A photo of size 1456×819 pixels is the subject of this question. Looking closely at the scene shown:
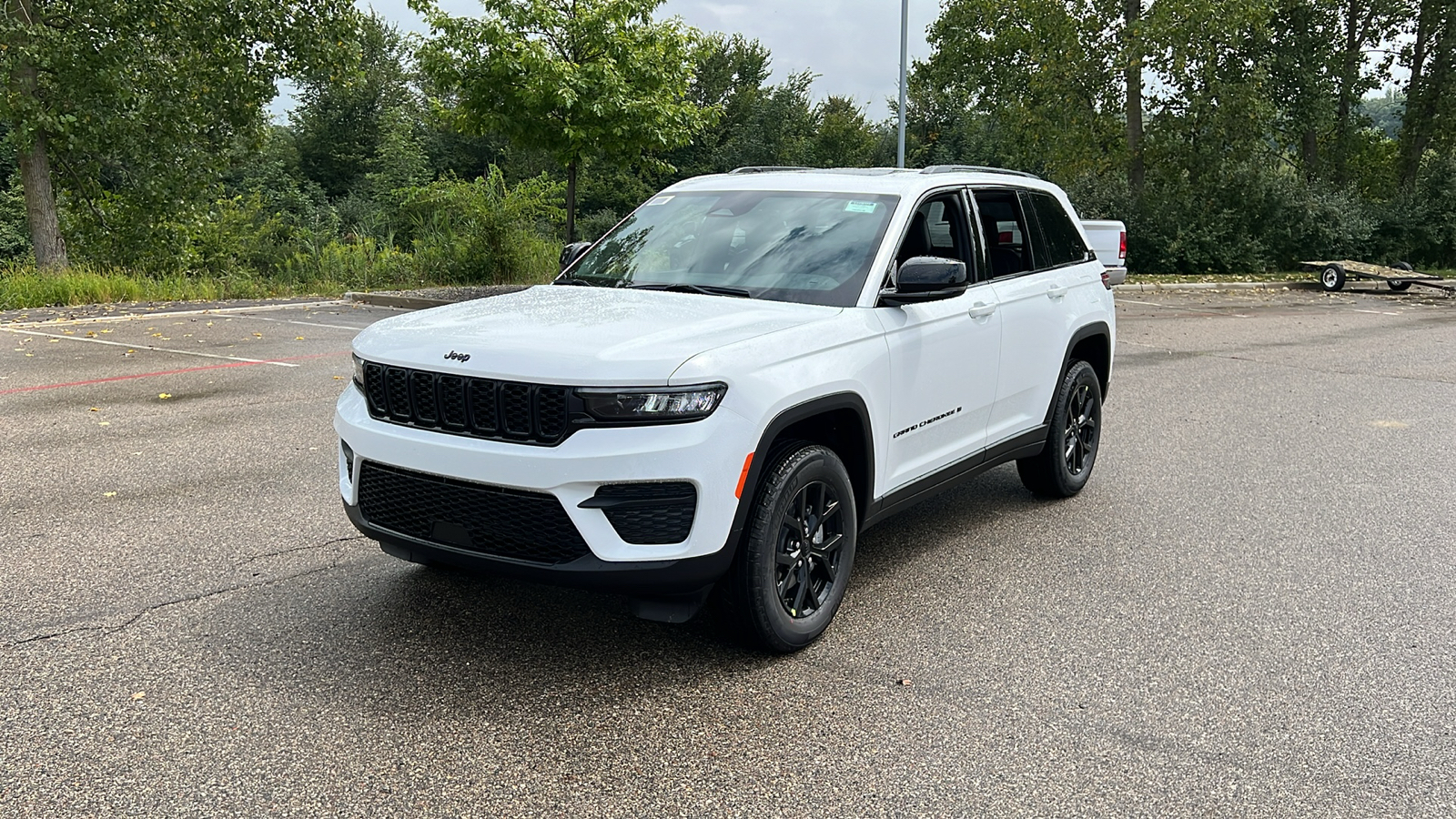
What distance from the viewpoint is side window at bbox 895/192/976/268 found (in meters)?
5.03

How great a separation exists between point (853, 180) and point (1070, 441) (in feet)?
7.21

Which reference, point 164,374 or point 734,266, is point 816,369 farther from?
point 164,374

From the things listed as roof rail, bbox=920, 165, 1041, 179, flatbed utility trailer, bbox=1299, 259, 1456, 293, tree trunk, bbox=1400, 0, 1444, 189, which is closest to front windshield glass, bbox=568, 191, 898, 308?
roof rail, bbox=920, 165, 1041, 179

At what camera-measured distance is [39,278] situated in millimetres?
17188

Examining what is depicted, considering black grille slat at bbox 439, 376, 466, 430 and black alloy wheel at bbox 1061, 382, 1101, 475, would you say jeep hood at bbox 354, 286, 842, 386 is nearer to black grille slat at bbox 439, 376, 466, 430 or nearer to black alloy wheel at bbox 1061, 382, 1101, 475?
black grille slat at bbox 439, 376, 466, 430

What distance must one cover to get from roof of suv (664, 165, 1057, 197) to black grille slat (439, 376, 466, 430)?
6.97 ft

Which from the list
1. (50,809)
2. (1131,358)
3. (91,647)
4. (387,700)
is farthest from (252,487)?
(1131,358)

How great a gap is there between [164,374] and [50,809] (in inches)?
329

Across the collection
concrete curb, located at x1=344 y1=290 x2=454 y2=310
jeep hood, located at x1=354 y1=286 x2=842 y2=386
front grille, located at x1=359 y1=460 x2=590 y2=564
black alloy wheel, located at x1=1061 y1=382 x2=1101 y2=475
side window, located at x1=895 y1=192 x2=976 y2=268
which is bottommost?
concrete curb, located at x1=344 y1=290 x2=454 y2=310

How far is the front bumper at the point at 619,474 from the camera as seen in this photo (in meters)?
3.56

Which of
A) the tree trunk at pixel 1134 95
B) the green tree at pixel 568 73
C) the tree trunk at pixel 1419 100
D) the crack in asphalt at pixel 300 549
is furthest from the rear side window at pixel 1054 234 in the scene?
the tree trunk at pixel 1419 100

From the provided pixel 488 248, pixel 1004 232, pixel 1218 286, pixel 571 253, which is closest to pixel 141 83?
pixel 488 248

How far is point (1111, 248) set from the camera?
1371 cm

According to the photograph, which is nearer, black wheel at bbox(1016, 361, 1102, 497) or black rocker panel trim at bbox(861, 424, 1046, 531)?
black rocker panel trim at bbox(861, 424, 1046, 531)
